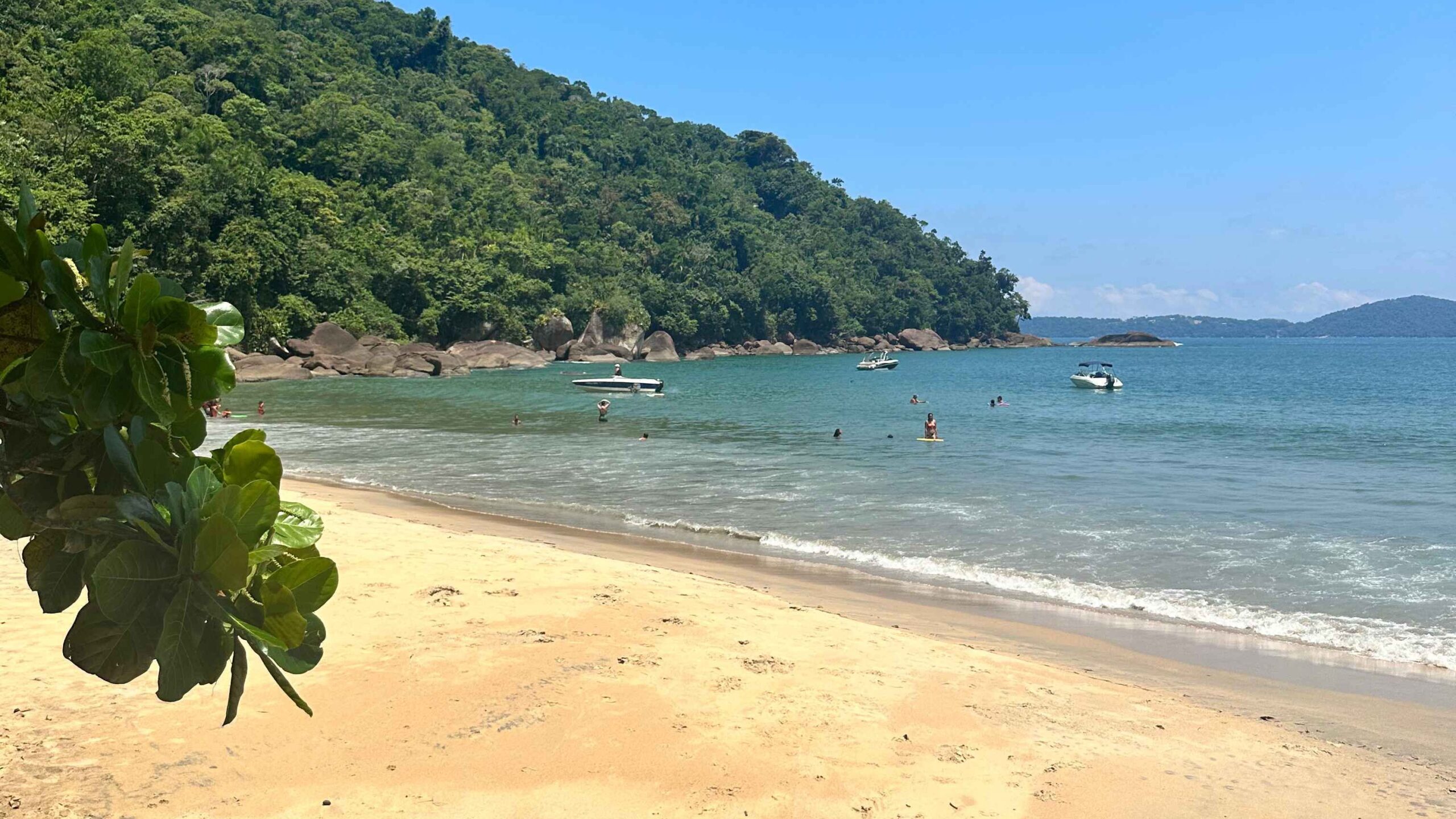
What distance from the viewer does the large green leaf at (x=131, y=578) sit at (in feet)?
5.73

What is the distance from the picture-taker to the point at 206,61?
8200 centimetres

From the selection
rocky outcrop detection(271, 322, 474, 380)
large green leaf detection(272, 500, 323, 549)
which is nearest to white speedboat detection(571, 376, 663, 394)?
rocky outcrop detection(271, 322, 474, 380)

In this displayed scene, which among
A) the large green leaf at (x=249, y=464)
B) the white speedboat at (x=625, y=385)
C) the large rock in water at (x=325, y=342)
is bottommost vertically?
the white speedboat at (x=625, y=385)

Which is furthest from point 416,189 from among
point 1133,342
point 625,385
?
point 1133,342

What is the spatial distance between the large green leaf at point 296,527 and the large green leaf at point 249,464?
7 cm

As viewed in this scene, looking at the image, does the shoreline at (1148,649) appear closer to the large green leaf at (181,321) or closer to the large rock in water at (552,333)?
the large green leaf at (181,321)

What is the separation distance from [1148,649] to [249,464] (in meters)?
10.3

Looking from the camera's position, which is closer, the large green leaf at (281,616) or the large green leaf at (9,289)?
the large green leaf at (9,289)

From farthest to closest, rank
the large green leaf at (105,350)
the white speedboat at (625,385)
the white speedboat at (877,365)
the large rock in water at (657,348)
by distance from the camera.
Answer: the large rock in water at (657,348) < the white speedboat at (877,365) < the white speedboat at (625,385) < the large green leaf at (105,350)

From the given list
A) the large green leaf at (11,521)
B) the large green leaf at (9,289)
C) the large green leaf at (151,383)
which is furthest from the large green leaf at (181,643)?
the large green leaf at (9,289)

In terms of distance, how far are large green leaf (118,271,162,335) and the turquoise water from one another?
11958 mm

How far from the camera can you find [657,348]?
98000mm

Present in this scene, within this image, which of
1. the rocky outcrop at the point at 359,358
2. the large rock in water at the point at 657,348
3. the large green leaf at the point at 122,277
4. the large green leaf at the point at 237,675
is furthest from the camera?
the large rock in water at the point at 657,348

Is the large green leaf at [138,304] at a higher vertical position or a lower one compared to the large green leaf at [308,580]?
higher
